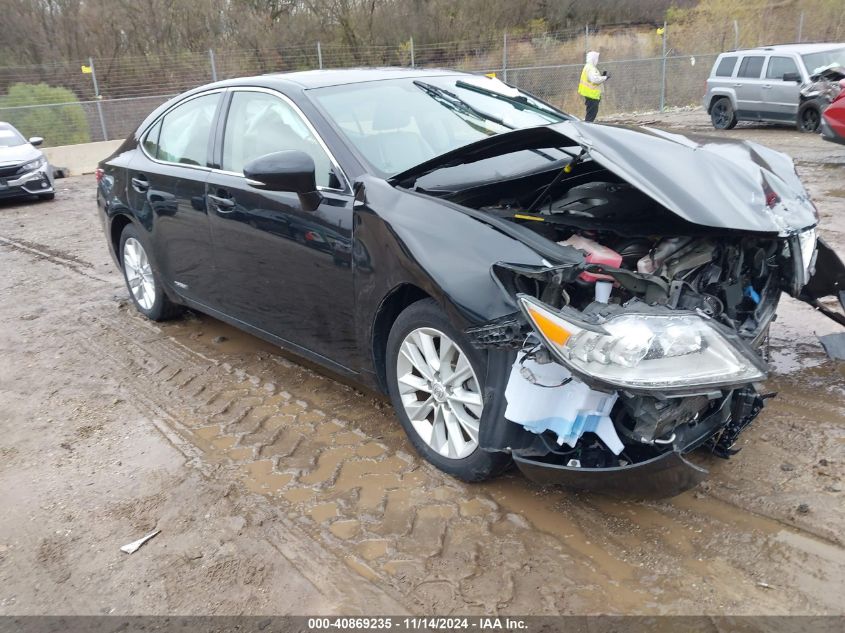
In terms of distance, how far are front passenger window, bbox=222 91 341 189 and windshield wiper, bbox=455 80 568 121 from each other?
1087 millimetres

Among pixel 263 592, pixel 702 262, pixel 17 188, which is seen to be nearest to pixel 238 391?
pixel 263 592

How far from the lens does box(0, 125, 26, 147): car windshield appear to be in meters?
12.6

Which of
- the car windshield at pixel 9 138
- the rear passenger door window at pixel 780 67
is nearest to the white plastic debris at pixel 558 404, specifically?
the car windshield at pixel 9 138

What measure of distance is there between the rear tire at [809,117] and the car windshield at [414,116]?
12133mm

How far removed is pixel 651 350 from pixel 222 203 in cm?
269

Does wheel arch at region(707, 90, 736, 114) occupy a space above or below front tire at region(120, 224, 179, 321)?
above

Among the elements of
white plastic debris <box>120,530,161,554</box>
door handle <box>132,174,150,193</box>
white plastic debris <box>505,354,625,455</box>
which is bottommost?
white plastic debris <box>120,530,161,554</box>

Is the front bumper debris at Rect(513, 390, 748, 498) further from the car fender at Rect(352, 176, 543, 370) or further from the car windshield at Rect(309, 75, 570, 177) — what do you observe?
the car windshield at Rect(309, 75, 570, 177)

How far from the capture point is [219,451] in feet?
11.7

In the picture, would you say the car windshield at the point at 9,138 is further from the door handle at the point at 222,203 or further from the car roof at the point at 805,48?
the car roof at the point at 805,48

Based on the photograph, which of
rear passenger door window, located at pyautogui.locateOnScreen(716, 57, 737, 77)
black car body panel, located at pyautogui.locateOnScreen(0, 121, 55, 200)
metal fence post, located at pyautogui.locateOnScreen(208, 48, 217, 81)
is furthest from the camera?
metal fence post, located at pyautogui.locateOnScreen(208, 48, 217, 81)

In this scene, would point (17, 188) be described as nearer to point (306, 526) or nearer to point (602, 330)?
point (306, 526)

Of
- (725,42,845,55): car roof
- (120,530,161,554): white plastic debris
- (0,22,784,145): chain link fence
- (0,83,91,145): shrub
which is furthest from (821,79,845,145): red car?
(0,83,91,145): shrub

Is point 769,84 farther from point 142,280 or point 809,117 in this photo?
point 142,280
